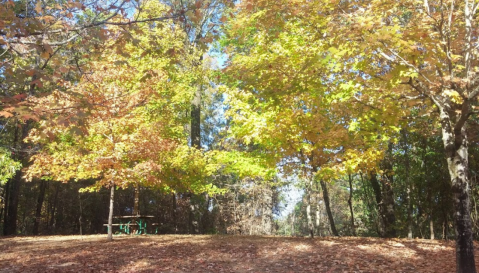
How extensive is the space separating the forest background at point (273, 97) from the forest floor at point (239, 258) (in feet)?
5.80

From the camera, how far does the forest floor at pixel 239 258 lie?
21.7 ft

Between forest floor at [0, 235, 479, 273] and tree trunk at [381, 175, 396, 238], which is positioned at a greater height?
tree trunk at [381, 175, 396, 238]

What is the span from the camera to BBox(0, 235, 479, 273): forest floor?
6617 millimetres

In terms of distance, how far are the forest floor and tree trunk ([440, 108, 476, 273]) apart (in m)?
0.97

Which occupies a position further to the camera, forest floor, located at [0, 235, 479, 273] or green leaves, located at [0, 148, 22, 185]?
green leaves, located at [0, 148, 22, 185]

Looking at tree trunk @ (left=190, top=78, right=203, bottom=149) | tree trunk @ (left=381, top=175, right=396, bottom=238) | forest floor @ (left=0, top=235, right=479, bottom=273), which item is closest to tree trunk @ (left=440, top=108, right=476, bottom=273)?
forest floor @ (left=0, top=235, right=479, bottom=273)

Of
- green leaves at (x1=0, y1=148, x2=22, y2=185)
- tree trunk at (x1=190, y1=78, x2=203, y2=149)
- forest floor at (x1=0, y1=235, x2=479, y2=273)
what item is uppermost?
tree trunk at (x1=190, y1=78, x2=203, y2=149)

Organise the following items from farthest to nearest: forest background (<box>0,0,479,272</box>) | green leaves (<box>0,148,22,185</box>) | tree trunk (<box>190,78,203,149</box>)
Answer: tree trunk (<box>190,78,203,149</box>) → green leaves (<box>0,148,22,185</box>) → forest background (<box>0,0,479,272</box>)

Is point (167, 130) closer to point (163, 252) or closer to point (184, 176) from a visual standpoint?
point (184, 176)

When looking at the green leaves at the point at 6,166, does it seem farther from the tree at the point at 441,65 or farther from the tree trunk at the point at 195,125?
the tree at the point at 441,65

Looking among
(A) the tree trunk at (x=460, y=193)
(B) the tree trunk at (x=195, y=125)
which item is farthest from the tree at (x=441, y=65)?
(B) the tree trunk at (x=195, y=125)

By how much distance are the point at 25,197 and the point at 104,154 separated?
17786 millimetres

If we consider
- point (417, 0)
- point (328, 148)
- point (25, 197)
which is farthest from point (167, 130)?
point (25, 197)

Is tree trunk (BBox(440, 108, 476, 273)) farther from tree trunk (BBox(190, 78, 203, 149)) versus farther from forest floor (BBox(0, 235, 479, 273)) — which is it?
tree trunk (BBox(190, 78, 203, 149))
